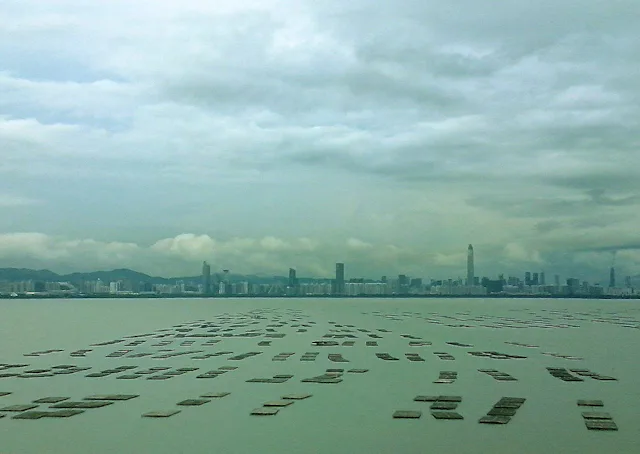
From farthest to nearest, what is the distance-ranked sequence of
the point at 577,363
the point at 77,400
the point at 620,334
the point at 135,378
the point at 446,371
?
the point at 620,334 < the point at 577,363 < the point at 446,371 < the point at 135,378 < the point at 77,400

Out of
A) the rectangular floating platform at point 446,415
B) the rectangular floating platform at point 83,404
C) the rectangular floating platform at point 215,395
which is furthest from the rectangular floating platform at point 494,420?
the rectangular floating platform at point 83,404

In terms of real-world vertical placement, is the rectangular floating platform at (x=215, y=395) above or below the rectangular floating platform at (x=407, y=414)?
below

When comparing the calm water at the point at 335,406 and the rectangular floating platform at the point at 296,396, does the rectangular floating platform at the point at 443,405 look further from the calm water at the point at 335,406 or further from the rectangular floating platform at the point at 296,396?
the rectangular floating platform at the point at 296,396

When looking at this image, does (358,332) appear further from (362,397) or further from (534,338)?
(362,397)

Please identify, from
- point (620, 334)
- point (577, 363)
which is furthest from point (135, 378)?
point (620, 334)

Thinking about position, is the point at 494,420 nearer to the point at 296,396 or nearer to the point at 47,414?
the point at 296,396

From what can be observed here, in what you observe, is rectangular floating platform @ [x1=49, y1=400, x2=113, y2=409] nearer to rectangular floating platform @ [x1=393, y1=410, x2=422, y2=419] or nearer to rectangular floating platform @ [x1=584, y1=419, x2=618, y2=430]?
rectangular floating platform @ [x1=393, y1=410, x2=422, y2=419]

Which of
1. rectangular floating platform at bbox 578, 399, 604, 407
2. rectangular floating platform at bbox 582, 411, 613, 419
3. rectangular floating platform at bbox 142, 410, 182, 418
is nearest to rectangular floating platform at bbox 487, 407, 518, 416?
rectangular floating platform at bbox 582, 411, 613, 419

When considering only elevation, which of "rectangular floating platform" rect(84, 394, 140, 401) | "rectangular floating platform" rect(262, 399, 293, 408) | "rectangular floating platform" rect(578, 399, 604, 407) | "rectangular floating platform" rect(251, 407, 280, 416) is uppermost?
"rectangular floating platform" rect(578, 399, 604, 407)

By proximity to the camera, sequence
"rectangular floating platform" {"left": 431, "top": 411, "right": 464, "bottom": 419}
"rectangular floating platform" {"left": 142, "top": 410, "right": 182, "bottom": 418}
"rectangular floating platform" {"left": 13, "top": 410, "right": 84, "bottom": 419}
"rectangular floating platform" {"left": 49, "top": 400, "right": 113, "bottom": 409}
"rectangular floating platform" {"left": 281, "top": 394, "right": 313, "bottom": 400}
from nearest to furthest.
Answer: "rectangular floating platform" {"left": 431, "top": 411, "right": 464, "bottom": 419} < "rectangular floating platform" {"left": 13, "top": 410, "right": 84, "bottom": 419} < "rectangular floating platform" {"left": 142, "top": 410, "right": 182, "bottom": 418} < "rectangular floating platform" {"left": 49, "top": 400, "right": 113, "bottom": 409} < "rectangular floating platform" {"left": 281, "top": 394, "right": 313, "bottom": 400}

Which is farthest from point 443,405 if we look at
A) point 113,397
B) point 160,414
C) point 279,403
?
point 113,397

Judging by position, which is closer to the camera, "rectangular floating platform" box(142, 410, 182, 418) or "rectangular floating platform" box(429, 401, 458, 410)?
"rectangular floating platform" box(142, 410, 182, 418)
